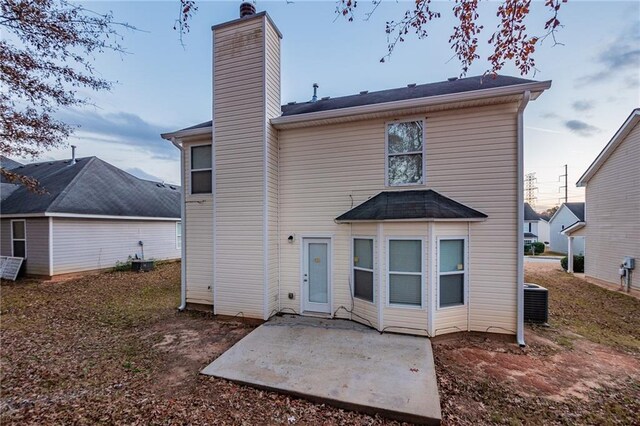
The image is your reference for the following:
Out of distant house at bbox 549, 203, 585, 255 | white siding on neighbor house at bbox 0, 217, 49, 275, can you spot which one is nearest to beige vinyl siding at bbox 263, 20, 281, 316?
white siding on neighbor house at bbox 0, 217, 49, 275

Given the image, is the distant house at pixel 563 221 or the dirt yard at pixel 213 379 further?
the distant house at pixel 563 221

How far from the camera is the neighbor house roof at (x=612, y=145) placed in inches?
383

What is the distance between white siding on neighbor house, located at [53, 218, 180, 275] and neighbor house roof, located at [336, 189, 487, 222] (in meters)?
13.2

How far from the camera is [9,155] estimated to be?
24.2ft

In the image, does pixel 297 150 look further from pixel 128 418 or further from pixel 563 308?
pixel 563 308

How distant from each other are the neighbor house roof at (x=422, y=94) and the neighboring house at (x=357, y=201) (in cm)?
4

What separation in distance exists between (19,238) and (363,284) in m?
16.1

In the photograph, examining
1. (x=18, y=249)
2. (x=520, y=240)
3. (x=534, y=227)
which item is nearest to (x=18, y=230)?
(x=18, y=249)

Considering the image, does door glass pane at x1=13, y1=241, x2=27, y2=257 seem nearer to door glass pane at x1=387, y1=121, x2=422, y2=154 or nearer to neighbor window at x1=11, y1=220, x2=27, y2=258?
neighbor window at x1=11, y1=220, x2=27, y2=258

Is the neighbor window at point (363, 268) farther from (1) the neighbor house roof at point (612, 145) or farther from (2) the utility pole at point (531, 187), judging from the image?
(2) the utility pole at point (531, 187)

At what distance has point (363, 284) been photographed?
6.40 metres

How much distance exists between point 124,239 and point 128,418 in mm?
14001

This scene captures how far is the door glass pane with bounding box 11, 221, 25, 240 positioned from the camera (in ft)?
40.1

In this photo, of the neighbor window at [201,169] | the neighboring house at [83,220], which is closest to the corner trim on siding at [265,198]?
the neighbor window at [201,169]
